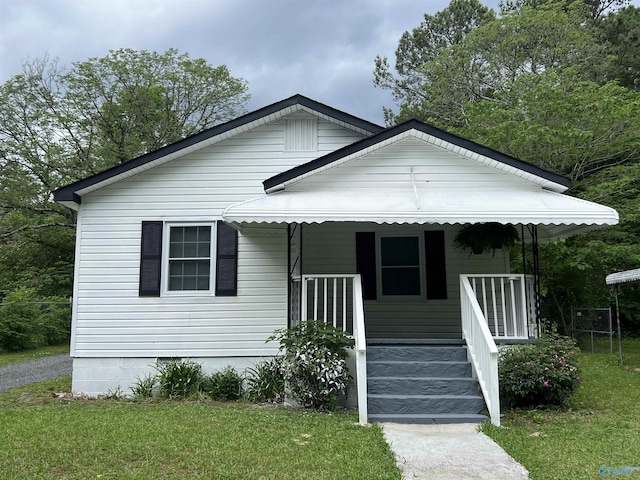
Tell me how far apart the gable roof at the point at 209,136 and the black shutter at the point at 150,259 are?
3.48ft

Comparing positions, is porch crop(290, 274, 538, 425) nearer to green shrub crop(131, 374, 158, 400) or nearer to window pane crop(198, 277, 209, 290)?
window pane crop(198, 277, 209, 290)

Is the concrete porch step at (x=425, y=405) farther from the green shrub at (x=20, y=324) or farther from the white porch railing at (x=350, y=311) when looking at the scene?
the green shrub at (x=20, y=324)

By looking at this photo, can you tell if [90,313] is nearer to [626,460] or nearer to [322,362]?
[322,362]

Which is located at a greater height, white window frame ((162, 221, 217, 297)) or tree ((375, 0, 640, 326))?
tree ((375, 0, 640, 326))

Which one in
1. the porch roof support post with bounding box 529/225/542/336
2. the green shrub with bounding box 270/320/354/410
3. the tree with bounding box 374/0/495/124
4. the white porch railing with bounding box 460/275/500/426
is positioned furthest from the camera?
the tree with bounding box 374/0/495/124

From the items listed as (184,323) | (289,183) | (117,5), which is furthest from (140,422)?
(117,5)

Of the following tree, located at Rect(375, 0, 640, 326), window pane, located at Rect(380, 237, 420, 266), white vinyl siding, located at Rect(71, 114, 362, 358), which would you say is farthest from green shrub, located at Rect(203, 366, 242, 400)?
tree, located at Rect(375, 0, 640, 326)

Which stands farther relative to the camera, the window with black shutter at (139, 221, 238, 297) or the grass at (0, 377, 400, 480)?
the window with black shutter at (139, 221, 238, 297)

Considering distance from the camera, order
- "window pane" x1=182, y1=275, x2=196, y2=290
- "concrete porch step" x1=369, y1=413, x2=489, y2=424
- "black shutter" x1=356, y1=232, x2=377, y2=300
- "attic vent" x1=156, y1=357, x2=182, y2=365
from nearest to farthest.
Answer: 1. "concrete porch step" x1=369, y1=413, x2=489, y2=424
2. "attic vent" x1=156, y1=357, x2=182, y2=365
3. "window pane" x1=182, y1=275, x2=196, y2=290
4. "black shutter" x1=356, y1=232, x2=377, y2=300

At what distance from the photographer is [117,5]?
14891 millimetres

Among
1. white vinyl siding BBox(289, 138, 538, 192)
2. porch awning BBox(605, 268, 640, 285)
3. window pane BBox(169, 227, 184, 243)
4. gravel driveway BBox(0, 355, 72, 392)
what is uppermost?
white vinyl siding BBox(289, 138, 538, 192)

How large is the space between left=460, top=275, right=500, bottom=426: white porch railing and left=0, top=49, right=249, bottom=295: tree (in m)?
19.8

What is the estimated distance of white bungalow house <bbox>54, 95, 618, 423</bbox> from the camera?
24.5 feet

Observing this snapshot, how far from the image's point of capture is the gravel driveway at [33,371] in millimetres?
10719
